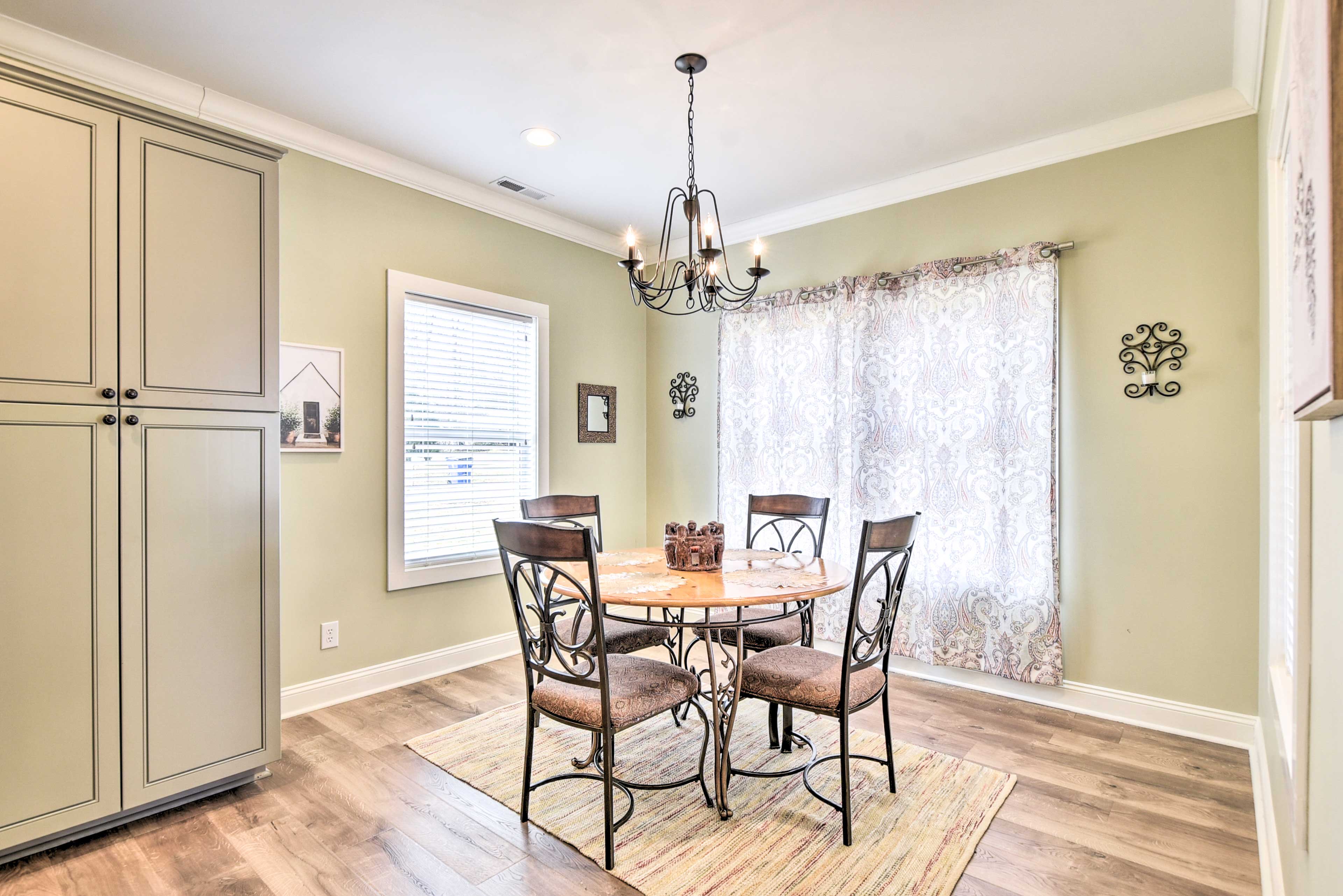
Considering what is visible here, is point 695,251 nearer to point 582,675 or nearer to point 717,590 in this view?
point 717,590

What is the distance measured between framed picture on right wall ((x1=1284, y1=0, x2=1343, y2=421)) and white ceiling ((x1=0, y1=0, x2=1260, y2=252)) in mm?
1686

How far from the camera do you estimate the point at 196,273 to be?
231cm

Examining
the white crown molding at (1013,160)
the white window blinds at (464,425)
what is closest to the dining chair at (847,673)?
the white window blinds at (464,425)

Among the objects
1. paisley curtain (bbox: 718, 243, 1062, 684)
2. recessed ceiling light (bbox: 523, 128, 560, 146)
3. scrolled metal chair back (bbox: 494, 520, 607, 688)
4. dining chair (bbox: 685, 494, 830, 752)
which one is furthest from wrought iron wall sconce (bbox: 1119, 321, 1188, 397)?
recessed ceiling light (bbox: 523, 128, 560, 146)

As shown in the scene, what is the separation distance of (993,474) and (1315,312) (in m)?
2.67

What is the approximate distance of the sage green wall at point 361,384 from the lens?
10.3 ft

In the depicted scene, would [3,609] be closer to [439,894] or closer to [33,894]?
[33,894]

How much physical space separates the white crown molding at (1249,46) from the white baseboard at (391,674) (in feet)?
Result: 14.0

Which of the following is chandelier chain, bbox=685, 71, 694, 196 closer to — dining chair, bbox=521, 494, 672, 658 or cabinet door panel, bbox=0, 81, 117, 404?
dining chair, bbox=521, 494, 672, 658

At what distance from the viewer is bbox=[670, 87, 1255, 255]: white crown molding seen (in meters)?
2.83

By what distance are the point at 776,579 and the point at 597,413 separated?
2520 mm

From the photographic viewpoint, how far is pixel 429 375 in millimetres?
3688

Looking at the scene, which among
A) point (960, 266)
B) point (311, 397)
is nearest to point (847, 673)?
point (960, 266)

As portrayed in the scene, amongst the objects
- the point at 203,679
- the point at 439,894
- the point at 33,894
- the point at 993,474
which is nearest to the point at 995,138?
the point at 993,474
